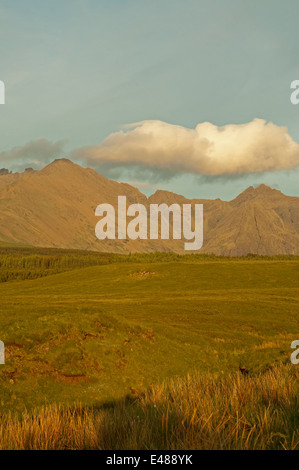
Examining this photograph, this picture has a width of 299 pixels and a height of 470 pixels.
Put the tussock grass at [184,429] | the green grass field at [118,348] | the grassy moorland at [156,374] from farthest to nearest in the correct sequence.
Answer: the green grass field at [118,348], the grassy moorland at [156,374], the tussock grass at [184,429]

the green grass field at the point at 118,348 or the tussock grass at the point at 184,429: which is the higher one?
the tussock grass at the point at 184,429

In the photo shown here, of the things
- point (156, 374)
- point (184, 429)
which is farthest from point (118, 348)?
point (184, 429)

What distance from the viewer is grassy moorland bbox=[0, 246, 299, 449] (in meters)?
6.11

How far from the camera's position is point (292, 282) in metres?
86.6

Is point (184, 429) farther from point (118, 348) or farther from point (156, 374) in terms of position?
point (118, 348)

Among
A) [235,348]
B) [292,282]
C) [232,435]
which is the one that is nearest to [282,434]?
[232,435]

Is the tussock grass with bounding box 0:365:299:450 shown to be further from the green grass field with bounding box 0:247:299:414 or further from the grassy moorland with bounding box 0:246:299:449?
the green grass field with bounding box 0:247:299:414

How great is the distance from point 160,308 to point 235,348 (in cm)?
2152

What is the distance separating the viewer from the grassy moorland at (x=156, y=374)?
6113 mm

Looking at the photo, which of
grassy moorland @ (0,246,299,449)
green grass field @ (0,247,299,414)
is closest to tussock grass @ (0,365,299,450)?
grassy moorland @ (0,246,299,449)

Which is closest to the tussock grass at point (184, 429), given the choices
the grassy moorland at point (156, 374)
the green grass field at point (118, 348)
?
the grassy moorland at point (156, 374)

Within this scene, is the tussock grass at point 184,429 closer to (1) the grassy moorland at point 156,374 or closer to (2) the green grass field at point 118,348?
(1) the grassy moorland at point 156,374

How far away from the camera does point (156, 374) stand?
24469 mm
